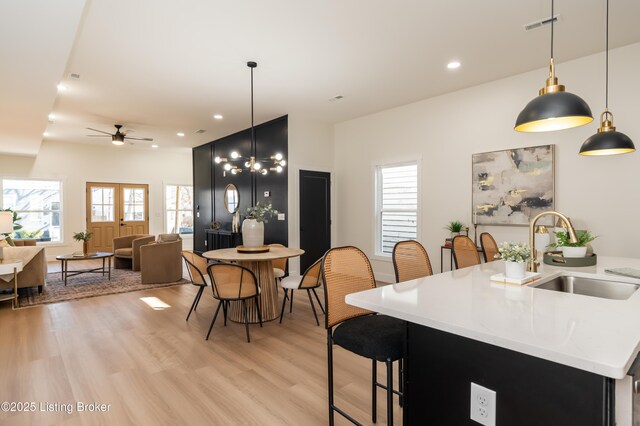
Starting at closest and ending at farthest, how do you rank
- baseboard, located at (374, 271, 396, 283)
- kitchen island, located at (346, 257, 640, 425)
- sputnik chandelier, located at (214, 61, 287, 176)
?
kitchen island, located at (346, 257, 640, 425), sputnik chandelier, located at (214, 61, 287, 176), baseboard, located at (374, 271, 396, 283)

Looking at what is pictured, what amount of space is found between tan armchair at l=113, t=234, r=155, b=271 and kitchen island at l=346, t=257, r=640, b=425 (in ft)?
21.2

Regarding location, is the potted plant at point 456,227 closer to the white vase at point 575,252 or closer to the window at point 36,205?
the white vase at point 575,252

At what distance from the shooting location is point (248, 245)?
4.28 m

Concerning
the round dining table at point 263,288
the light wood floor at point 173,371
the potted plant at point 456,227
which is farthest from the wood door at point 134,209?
the potted plant at point 456,227

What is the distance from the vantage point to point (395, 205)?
5.91 m

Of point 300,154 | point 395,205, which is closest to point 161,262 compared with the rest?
point 300,154

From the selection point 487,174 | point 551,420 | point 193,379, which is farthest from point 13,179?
point 551,420

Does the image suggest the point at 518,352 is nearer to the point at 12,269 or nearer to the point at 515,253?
the point at 515,253

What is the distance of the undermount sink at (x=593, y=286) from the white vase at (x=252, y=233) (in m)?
3.06

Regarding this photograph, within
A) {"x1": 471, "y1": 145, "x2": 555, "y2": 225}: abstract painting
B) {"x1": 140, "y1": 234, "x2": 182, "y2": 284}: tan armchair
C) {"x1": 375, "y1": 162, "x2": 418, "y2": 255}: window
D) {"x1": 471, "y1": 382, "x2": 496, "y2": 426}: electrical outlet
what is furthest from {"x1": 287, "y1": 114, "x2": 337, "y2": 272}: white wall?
{"x1": 471, "y1": 382, "x2": 496, "y2": 426}: electrical outlet

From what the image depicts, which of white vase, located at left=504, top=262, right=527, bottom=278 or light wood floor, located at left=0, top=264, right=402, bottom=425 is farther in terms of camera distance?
light wood floor, located at left=0, top=264, right=402, bottom=425

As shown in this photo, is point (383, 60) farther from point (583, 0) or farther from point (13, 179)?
point (13, 179)

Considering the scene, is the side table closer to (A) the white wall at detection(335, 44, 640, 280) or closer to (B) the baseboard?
(A) the white wall at detection(335, 44, 640, 280)

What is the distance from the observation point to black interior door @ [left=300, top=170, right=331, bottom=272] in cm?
638
